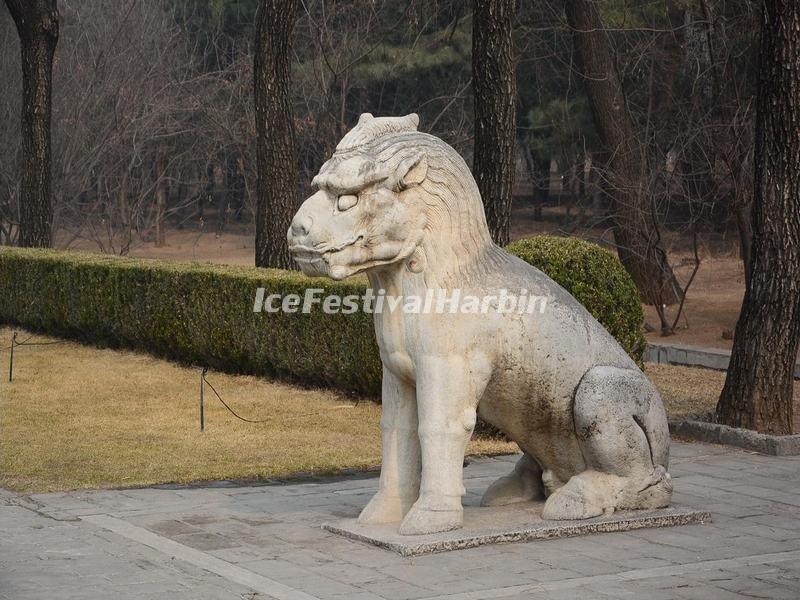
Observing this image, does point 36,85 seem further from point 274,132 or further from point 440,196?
point 440,196

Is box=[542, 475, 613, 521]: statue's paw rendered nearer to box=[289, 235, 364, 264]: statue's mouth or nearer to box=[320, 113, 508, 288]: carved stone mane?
box=[320, 113, 508, 288]: carved stone mane

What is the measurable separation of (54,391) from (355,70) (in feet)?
60.1

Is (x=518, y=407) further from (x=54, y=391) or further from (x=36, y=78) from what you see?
(x=36, y=78)

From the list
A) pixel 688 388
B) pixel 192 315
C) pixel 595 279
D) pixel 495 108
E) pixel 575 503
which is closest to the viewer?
pixel 575 503

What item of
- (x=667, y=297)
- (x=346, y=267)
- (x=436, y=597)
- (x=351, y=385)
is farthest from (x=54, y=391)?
(x=667, y=297)

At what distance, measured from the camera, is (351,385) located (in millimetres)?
12414

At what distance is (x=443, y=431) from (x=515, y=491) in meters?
1.10

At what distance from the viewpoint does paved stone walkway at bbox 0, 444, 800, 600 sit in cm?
583

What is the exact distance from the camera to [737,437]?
9.98 meters

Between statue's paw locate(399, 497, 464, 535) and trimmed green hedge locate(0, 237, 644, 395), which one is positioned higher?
trimmed green hedge locate(0, 237, 644, 395)

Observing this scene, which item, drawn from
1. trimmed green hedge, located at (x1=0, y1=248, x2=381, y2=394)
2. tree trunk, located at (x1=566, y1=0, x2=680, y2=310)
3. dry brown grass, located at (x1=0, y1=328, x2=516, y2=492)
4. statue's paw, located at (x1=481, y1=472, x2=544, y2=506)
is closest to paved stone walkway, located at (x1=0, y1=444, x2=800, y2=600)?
statue's paw, located at (x1=481, y1=472, x2=544, y2=506)

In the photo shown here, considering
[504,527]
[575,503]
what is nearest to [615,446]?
[575,503]

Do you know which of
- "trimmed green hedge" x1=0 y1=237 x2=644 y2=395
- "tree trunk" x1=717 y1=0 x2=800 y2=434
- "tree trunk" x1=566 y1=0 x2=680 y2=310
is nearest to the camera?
"tree trunk" x1=717 y1=0 x2=800 y2=434

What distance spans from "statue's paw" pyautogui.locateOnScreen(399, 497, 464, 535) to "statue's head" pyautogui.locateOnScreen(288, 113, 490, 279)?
1.24 meters
